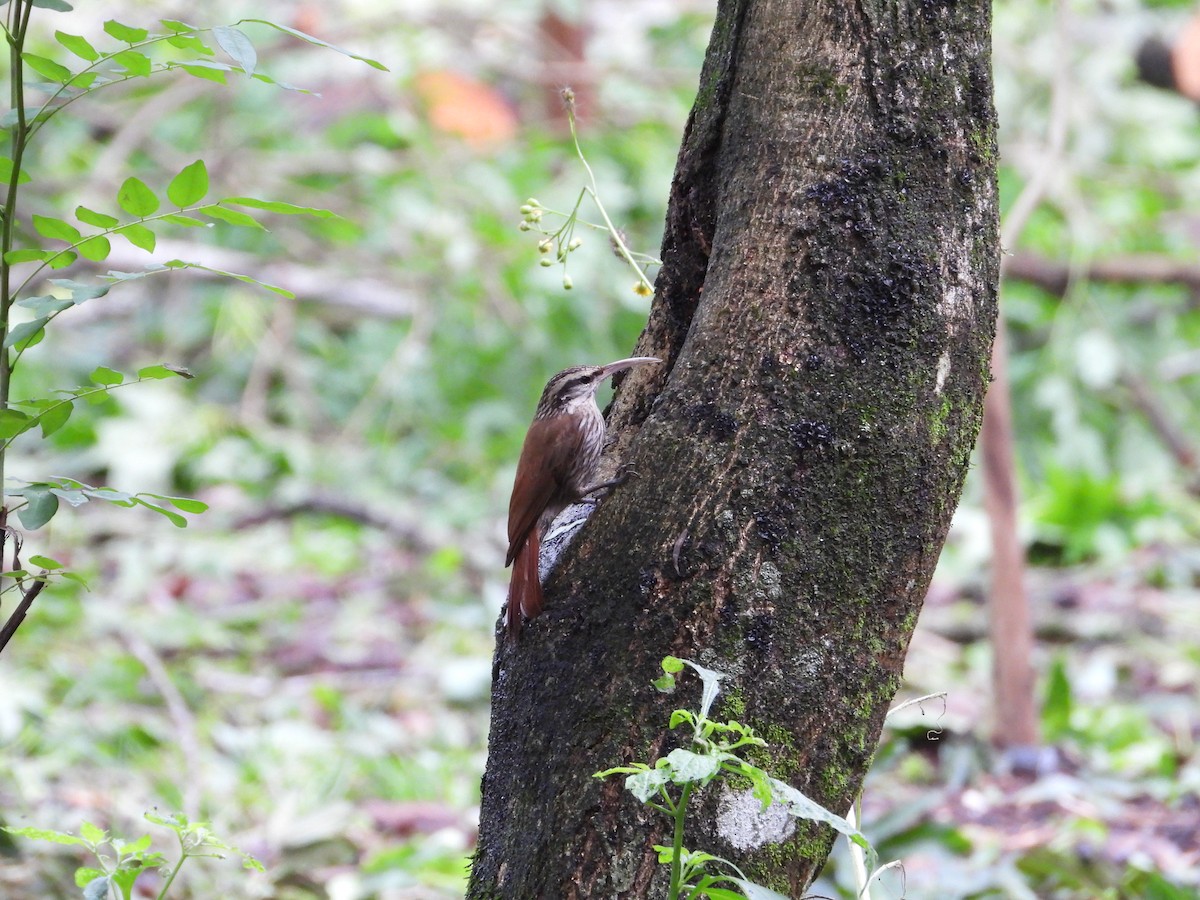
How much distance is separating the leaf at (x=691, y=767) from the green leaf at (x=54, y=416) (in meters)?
0.92

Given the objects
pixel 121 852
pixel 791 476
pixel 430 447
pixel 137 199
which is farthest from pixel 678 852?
pixel 430 447

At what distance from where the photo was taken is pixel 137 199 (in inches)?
68.1

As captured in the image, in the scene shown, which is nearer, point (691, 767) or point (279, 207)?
point (691, 767)

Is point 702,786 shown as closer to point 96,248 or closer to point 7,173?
point 96,248

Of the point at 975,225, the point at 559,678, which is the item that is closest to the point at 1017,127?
the point at 975,225

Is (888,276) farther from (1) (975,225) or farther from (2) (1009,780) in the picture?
(2) (1009,780)

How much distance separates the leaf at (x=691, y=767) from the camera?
4.45 ft

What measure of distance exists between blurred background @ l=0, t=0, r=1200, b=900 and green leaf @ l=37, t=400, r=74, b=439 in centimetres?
221

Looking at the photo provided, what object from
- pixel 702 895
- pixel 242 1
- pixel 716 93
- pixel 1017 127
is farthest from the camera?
pixel 242 1

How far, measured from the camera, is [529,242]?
719 cm

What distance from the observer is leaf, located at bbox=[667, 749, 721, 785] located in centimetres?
136

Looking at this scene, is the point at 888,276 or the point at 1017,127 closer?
the point at 888,276

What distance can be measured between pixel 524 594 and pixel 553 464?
62 centimetres

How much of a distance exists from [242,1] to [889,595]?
9.01 metres
